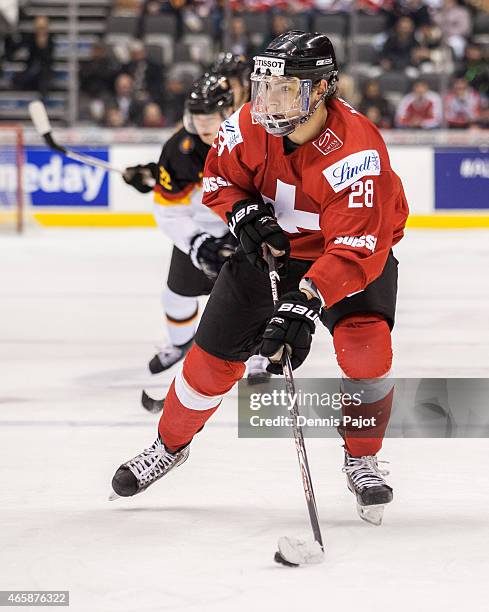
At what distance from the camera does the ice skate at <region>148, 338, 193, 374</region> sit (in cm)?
423

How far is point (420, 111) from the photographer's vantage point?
9.60m

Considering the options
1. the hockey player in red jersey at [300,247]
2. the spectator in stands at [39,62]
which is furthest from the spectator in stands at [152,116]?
Answer: the hockey player in red jersey at [300,247]

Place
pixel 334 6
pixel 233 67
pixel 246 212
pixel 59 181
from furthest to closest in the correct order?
pixel 334 6
pixel 59 181
pixel 233 67
pixel 246 212

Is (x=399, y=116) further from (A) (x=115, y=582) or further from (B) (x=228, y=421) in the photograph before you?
(A) (x=115, y=582)

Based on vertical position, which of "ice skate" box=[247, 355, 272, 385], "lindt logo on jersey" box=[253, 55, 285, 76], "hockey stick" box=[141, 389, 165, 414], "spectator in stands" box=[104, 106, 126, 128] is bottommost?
"spectator in stands" box=[104, 106, 126, 128]

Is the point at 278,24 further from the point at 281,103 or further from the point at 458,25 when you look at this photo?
the point at 281,103

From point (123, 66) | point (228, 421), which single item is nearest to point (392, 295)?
point (228, 421)

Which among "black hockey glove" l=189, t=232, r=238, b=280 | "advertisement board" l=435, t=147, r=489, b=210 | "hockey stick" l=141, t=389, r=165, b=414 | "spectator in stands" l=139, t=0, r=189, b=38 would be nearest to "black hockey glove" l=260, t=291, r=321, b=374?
"black hockey glove" l=189, t=232, r=238, b=280

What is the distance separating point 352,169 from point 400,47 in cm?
820

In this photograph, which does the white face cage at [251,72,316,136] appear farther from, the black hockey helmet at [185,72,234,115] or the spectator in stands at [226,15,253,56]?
the spectator in stands at [226,15,253,56]

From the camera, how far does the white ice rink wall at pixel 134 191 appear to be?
9.08 meters

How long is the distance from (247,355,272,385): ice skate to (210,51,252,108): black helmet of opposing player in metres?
0.84

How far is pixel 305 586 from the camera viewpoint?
7.34ft

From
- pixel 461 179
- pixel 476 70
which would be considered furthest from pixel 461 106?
pixel 461 179
